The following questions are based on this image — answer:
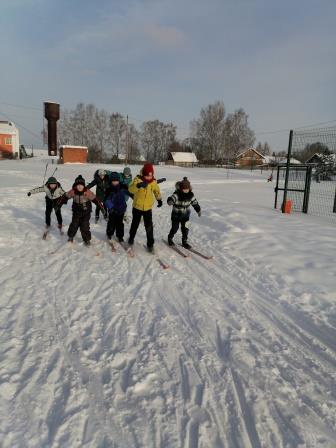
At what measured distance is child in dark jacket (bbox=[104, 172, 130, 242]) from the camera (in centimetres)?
670

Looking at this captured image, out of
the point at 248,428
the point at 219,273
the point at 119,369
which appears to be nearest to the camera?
the point at 248,428

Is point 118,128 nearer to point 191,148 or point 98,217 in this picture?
point 191,148

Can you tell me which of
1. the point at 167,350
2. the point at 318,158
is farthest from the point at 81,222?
the point at 318,158

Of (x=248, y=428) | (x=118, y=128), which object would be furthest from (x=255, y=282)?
(x=118, y=128)

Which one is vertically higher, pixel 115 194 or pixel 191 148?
pixel 191 148

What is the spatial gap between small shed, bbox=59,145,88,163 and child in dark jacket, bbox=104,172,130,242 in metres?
38.0

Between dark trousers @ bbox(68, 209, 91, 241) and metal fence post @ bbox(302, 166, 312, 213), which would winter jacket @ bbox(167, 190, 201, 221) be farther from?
metal fence post @ bbox(302, 166, 312, 213)

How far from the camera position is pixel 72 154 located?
139 ft

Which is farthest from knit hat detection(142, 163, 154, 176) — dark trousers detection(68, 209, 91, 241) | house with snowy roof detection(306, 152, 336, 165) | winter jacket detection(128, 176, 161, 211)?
house with snowy roof detection(306, 152, 336, 165)

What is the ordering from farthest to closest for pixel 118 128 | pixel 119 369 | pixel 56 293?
pixel 118 128, pixel 56 293, pixel 119 369

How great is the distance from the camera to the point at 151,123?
8350 centimetres

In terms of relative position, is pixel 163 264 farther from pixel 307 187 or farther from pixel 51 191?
pixel 307 187

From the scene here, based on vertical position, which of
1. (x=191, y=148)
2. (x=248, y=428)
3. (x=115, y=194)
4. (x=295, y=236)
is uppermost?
(x=191, y=148)

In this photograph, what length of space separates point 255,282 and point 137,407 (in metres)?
3.06
